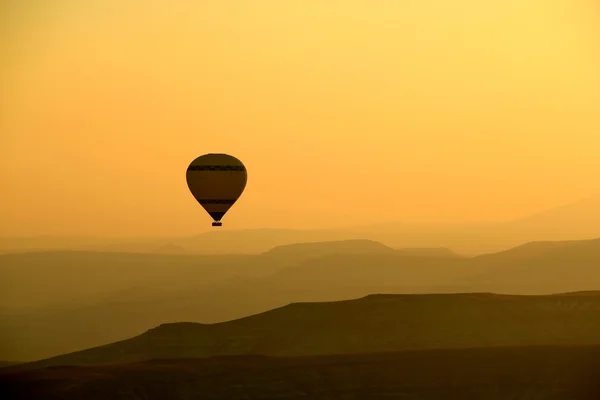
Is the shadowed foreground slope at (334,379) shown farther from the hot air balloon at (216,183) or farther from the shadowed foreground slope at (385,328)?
the hot air balloon at (216,183)

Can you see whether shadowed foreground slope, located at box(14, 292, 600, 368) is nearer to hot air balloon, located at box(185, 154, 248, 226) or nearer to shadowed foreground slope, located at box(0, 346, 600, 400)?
shadowed foreground slope, located at box(0, 346, 600, 400)

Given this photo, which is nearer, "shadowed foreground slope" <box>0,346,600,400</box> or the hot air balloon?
the hot air balloon

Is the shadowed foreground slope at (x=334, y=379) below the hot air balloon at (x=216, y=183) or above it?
below

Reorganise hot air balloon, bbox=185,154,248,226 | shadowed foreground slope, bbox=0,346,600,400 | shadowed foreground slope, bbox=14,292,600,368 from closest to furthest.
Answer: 1. hot air balloon, bbox=185,154,248,226
2. shadowed foreground slope, bbox=0,346,600,400
3. shadowed foreground slope, bbox=14,292,600,368

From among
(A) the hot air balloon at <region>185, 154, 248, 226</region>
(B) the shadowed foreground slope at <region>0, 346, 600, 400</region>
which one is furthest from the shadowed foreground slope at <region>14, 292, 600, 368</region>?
(A) the hot air balloon at <region>185, 154, 248, 226</region>

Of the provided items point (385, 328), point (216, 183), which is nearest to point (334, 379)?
point (385, 328)

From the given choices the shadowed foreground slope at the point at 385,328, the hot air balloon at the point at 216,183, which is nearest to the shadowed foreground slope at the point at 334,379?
the shadowed foreground slope at the point at 385,328
